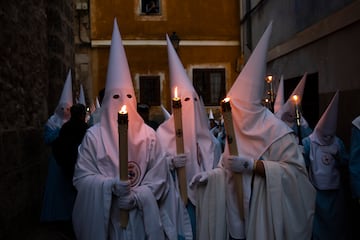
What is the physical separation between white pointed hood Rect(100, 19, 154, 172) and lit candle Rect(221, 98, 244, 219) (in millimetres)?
752

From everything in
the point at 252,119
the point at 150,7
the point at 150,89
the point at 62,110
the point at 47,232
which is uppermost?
the point at 150,7

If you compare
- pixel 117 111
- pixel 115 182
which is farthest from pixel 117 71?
pixel 115 182

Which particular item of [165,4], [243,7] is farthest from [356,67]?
[165,4]

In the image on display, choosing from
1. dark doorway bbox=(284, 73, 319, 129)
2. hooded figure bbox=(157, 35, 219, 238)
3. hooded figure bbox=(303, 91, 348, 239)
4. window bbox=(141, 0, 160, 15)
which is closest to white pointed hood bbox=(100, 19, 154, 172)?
hooded figure bbox=(157, 35, 219, 238)

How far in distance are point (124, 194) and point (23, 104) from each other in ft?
9.77

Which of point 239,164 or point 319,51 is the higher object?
point 319,51

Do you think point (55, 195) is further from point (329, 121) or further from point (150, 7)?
point (150, 7)

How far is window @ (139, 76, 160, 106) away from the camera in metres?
17.3

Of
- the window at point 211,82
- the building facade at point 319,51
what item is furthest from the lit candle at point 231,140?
the window at point 211,82

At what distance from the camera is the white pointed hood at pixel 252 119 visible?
12.0 ft

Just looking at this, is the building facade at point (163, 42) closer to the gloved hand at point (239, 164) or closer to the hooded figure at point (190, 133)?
the hooded figure at point (190, 133)

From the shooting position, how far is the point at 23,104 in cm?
571

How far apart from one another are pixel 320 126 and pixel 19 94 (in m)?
3.71

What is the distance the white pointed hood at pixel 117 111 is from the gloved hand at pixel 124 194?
1.05 feet
